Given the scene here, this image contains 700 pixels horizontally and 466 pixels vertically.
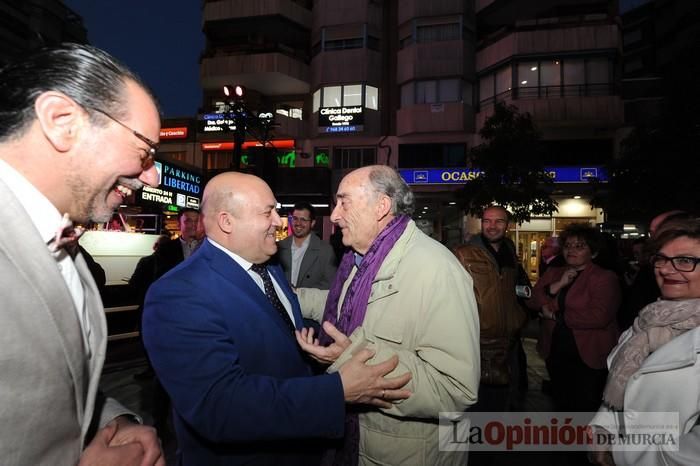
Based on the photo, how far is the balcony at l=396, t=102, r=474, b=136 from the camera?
65.2ft

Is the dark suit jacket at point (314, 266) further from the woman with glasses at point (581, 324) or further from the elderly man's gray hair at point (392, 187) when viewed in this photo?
the elderly man's gray hair at point (392, 187)

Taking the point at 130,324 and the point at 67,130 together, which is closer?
the point at 67,130

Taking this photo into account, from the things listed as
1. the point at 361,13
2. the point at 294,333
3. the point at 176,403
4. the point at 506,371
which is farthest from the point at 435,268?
the point at 361,13

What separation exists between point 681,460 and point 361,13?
2414 centimetres

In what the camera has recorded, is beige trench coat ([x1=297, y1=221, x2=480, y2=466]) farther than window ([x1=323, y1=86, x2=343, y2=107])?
No

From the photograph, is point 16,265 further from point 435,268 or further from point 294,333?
point 435,268

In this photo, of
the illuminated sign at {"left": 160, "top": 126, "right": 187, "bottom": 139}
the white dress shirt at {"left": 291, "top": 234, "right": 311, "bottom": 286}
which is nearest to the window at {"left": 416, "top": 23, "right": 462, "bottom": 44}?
the illuminated sign at {"left": 160, "top": 126, "right": 187, "bottom": 139}

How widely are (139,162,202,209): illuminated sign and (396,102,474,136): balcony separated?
12.3m

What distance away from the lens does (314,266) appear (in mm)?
5730

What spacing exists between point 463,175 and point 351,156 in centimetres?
661

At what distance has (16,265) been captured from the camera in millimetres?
905

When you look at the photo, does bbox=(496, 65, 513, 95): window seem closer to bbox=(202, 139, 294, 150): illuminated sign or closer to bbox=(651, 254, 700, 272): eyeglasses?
bbox=(202, 139, 294, 150): illuminated sign

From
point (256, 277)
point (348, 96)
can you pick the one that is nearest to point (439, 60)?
point (348, 96)

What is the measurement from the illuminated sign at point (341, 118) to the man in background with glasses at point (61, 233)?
801 inches
